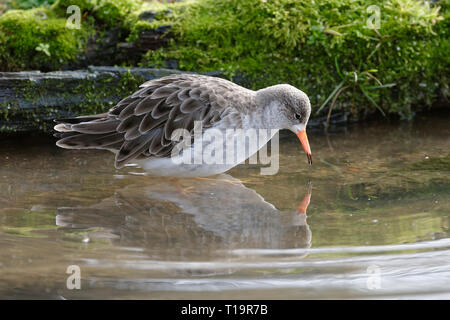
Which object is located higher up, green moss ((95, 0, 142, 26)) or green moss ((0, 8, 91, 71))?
green moss ((95, 0, 142, 26))

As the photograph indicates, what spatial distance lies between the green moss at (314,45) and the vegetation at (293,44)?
1 cm

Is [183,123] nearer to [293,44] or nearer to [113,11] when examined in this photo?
[293,44]

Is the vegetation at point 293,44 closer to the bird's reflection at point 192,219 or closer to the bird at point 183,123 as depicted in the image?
the bird at point 183,123

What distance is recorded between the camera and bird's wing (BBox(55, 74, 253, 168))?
6.44m

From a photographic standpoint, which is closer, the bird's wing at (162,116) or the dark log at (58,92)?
the bird's wing at (162,116)

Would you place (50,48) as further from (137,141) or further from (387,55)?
(387,55)

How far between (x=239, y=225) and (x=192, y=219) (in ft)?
1.54

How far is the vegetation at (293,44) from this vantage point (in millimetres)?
8414

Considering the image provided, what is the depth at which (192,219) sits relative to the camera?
5.72m

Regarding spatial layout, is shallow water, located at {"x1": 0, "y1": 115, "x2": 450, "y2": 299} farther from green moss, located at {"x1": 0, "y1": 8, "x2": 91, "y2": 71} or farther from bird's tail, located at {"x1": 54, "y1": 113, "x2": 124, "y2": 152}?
green moss, located at {"x1": 0, "y1": 8, "x2": 91, "y2": 71}

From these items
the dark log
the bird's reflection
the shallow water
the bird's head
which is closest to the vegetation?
the dark log

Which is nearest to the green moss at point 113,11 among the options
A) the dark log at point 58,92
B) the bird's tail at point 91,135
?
the dark log at point 58,92

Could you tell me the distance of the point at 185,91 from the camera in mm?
6574

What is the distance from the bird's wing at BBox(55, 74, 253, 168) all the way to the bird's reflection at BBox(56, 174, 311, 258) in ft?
1.64
